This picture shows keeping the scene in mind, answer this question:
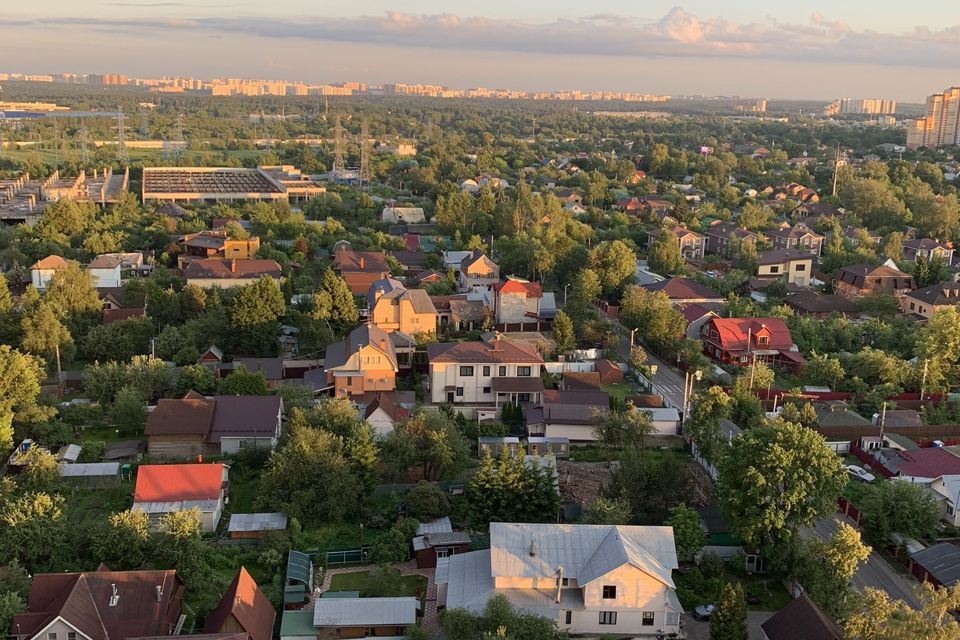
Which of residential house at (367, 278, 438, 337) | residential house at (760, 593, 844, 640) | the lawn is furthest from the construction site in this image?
residential house at (760, 593, 844, 640)

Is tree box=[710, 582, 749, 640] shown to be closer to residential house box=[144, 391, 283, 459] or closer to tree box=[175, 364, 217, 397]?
residential house box=[144, 391, 283, 459]

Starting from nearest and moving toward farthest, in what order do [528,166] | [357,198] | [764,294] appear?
[764,294] < [357,198] < [528,166]

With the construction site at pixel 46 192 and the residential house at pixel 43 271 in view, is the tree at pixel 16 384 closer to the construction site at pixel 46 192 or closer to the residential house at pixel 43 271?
the residential house at pixel 43 271

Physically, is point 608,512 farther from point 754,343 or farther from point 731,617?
point 754,343

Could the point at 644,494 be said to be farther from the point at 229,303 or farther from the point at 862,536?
the point at 229,303

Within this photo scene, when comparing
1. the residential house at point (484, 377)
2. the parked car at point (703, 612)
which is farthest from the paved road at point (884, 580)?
the residential house at point (484, 377)

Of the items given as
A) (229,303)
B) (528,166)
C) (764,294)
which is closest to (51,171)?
(528,166)
